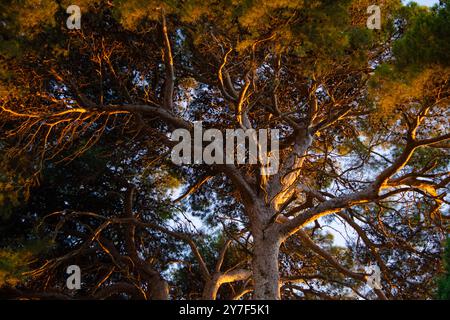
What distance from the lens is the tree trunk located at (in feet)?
19.5

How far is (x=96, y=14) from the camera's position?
22.9ft

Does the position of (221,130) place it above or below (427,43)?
above

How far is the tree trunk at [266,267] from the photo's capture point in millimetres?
5952

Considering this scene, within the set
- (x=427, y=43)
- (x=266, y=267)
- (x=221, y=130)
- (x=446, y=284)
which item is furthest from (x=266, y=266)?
(x=427, y=43)

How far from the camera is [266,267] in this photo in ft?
19.9

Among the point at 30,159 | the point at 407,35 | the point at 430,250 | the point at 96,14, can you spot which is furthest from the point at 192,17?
the point at 430,250

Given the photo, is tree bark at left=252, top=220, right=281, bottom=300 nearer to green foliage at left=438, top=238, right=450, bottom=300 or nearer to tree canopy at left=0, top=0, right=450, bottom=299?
tree canopy at left=0, top=0, right=450, bottom=299

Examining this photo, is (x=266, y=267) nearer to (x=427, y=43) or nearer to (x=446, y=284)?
(x=446, y=284)

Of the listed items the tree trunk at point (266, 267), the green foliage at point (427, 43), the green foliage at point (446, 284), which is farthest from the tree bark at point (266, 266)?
the green foliage at point (427, 43)

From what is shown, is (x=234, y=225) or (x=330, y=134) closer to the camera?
(x=330, y=134)

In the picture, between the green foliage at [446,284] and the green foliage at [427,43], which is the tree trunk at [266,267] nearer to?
the green foliage at [446,284]
